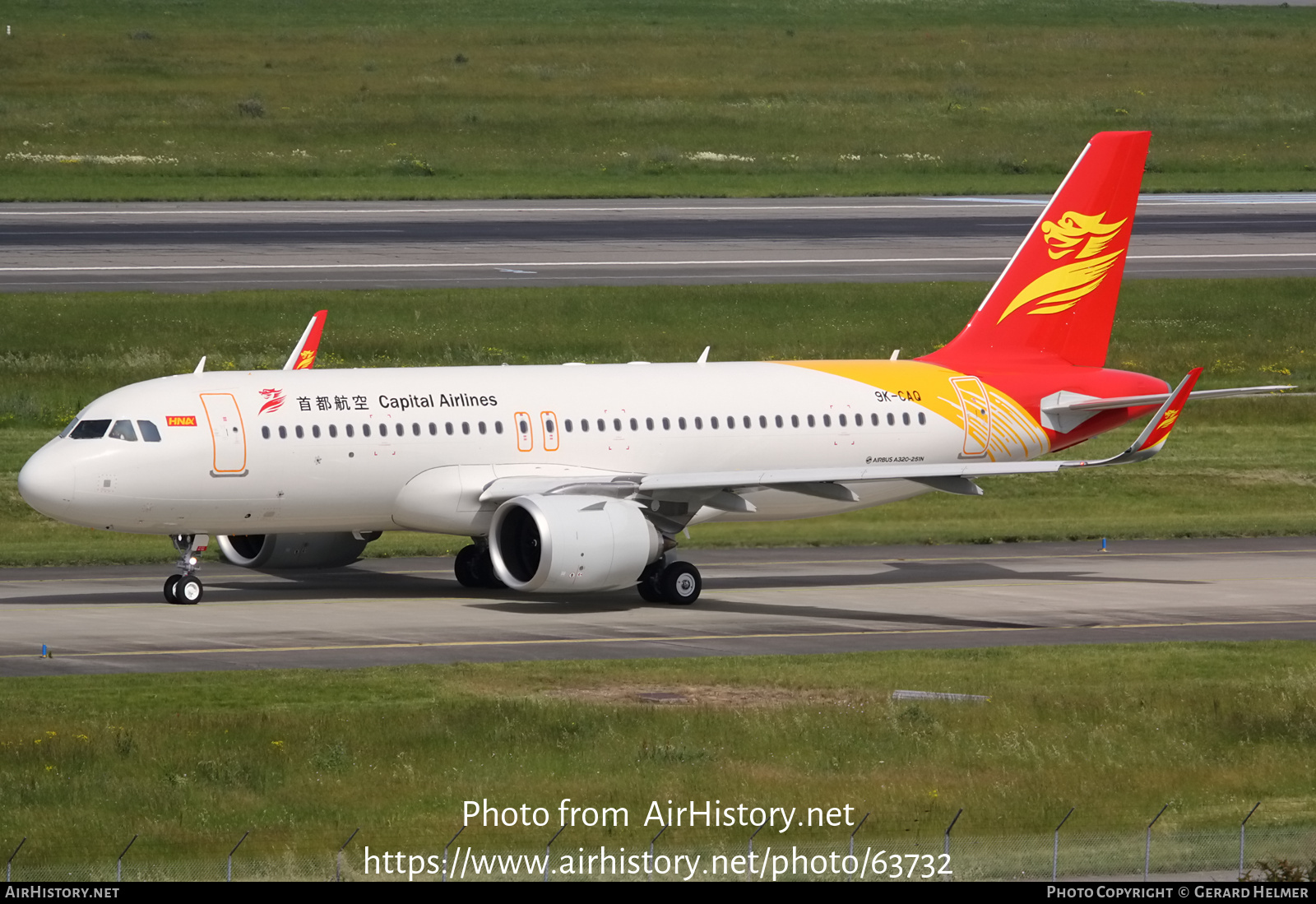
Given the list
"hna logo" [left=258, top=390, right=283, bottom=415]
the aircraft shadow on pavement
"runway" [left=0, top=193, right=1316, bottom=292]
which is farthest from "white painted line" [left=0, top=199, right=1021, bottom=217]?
"hna logo" [left=258, top=390, right=283, bottom=415]

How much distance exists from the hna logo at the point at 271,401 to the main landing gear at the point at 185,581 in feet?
9.63

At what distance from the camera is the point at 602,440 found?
142 ft

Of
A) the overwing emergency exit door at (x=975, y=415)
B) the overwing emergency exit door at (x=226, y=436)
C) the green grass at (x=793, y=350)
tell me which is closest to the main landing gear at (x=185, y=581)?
the overwing emergency exit door at (x=226, y=436)

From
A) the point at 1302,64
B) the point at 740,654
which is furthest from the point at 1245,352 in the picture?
the point at 1302,64

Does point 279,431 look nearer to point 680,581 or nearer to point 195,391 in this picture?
point 195,391

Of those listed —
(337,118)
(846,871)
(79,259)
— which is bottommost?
(846,871)

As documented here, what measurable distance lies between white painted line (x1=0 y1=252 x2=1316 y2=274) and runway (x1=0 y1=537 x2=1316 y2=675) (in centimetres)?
2758

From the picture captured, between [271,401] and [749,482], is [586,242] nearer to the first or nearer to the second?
[749,482]

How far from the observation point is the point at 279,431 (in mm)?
40469

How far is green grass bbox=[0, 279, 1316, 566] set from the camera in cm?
5472

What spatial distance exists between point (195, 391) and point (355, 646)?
7.14 metres

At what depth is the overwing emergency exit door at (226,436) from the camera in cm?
3978

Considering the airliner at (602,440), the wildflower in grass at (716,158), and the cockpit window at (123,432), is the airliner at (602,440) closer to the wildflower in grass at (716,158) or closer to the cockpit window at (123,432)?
the cockpit window at (123,432)

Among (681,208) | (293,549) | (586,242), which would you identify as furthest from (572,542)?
(681,208)
